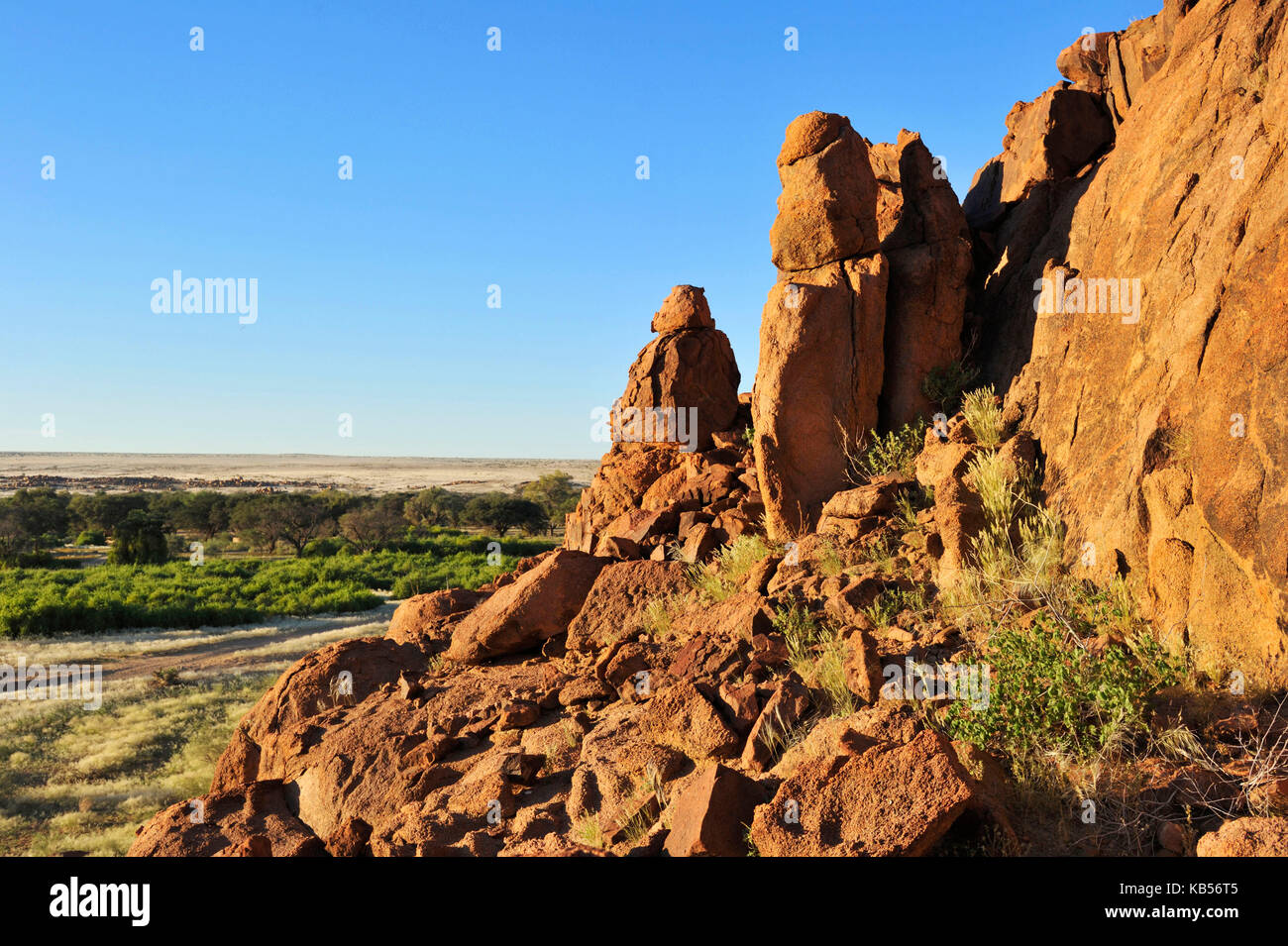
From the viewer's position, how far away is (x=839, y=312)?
9.18 meters

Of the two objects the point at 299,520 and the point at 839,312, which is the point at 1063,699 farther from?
the point at 299,520

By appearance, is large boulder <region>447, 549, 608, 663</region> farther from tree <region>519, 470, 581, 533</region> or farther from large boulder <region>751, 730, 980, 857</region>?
tree <region>519, 470, 581, 533</region>

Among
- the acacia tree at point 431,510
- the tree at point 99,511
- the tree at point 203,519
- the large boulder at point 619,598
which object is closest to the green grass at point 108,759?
the large boulder at point 619,598

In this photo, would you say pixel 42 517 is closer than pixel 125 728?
No

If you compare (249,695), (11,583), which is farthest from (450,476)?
(249,695)

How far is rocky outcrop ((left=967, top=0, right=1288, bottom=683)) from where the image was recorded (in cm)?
514

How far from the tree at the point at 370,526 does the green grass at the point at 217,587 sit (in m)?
7.74

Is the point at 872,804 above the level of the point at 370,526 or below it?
above

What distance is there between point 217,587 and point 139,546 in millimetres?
13449

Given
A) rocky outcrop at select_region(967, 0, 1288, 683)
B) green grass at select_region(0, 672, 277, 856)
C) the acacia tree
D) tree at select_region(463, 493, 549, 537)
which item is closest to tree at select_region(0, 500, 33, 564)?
the acacia tree

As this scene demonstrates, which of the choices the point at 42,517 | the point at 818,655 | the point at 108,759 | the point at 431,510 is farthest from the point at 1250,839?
the point at 42,517

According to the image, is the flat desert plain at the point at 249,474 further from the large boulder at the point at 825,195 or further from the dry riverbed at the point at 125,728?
the large boulder at the point at 825,195

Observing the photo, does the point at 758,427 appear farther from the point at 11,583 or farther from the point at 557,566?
the point at 11,583
